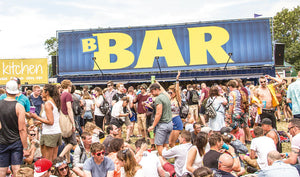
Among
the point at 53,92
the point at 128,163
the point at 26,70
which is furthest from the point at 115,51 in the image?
the point at 128,163

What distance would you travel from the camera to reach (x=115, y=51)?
20.8 meters

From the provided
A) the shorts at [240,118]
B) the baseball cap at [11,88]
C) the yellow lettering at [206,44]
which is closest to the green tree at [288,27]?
the yellow lettering at [206,44]

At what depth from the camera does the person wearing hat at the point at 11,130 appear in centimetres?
447

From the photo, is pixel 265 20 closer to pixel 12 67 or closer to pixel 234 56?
pixel 234 56

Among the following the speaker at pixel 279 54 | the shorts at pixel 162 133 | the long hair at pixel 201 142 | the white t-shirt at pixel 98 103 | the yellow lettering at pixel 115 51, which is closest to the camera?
the long hair at pixel 201 142

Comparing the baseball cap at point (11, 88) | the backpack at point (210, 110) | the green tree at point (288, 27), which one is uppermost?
the green tree at point (288, 27)

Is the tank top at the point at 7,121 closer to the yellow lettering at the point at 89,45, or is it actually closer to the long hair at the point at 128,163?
the long hair at the point at 128,163

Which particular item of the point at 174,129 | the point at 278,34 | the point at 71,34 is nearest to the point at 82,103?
the point at 174,129

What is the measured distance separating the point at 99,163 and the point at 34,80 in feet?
71.3

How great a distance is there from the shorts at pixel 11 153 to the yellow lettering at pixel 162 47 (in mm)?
16121

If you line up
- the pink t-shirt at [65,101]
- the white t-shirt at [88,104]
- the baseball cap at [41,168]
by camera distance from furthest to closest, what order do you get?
the white t-shirt at [88,104] < the pink t-shirt at [65,101] < the baseball cap at [41,168]

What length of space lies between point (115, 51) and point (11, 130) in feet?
54.4

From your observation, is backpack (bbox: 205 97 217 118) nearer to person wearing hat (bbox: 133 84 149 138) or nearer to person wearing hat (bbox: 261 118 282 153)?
person wearing hat (bbox: 261 118 282 153)

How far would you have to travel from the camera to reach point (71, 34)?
21.2 meters
